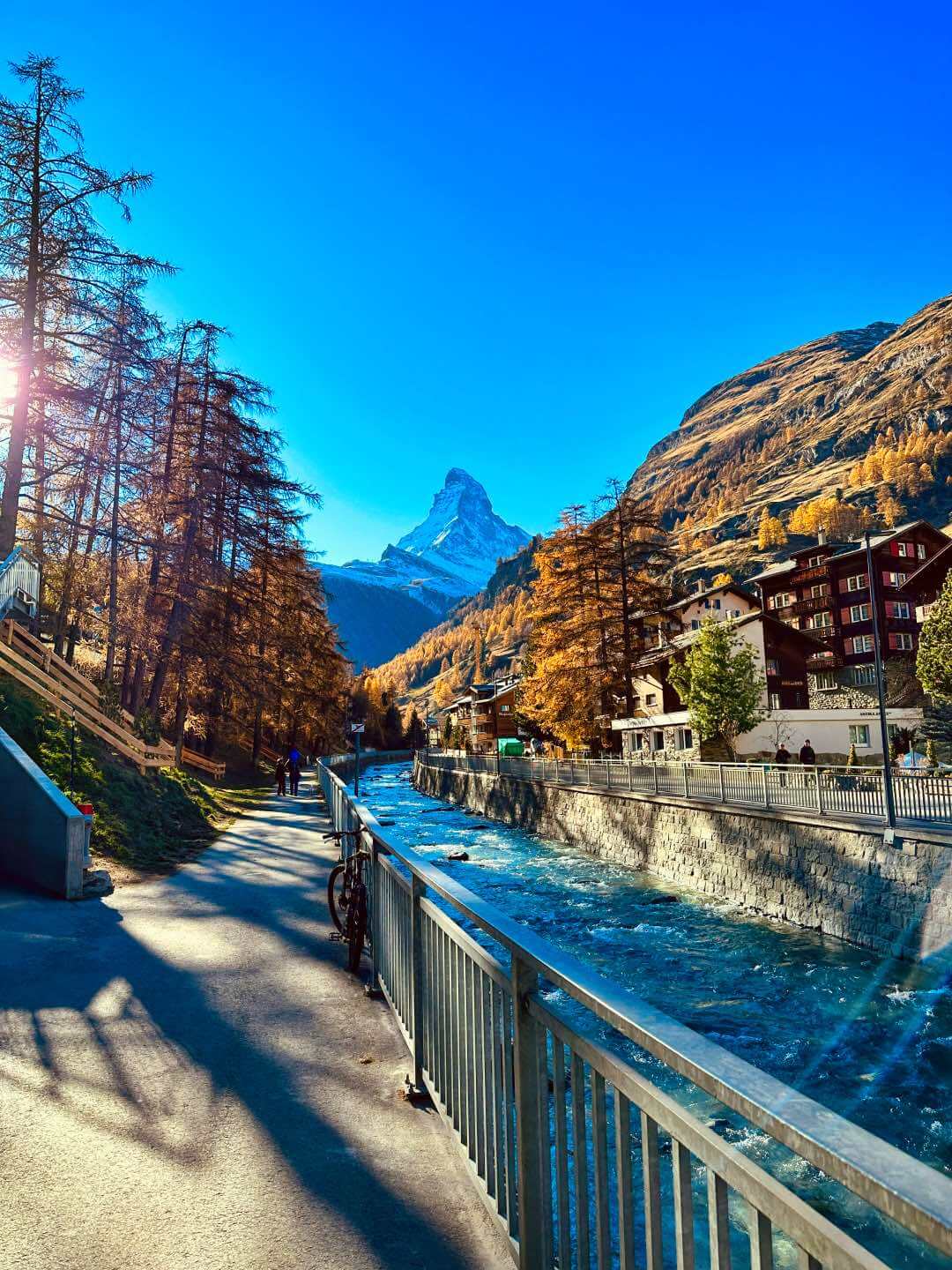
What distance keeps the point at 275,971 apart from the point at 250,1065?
2.19m

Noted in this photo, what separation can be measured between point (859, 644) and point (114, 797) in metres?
67.1

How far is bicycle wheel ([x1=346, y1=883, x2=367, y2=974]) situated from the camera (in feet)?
23.2

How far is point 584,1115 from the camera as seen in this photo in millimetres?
2371

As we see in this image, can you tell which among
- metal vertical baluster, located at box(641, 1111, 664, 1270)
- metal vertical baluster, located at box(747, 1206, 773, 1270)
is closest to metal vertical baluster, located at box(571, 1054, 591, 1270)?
metal vertical baluster, located at box(641, 1111, 664, 1270)

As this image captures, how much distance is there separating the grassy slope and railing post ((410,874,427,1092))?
25.9 feet

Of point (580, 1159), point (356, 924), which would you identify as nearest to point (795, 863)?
point (356, 924)

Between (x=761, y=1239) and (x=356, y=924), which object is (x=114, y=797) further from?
(x=761, y=1239)

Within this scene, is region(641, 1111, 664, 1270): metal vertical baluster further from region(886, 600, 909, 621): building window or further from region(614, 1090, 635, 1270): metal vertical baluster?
region(886, 600, 909, 621): building window

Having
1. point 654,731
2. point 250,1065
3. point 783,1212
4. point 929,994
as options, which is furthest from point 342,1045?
point 654,731

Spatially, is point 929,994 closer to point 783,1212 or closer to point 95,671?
point 783,1212

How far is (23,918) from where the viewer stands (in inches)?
324

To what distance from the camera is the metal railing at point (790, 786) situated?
49.2 feet

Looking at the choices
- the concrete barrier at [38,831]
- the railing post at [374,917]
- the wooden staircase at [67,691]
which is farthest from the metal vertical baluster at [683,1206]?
the wooden staircase at [67,691]

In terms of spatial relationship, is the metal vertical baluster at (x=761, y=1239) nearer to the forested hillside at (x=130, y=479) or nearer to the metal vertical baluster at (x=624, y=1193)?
the metal vertical baluster at (x=624, y=1193)
